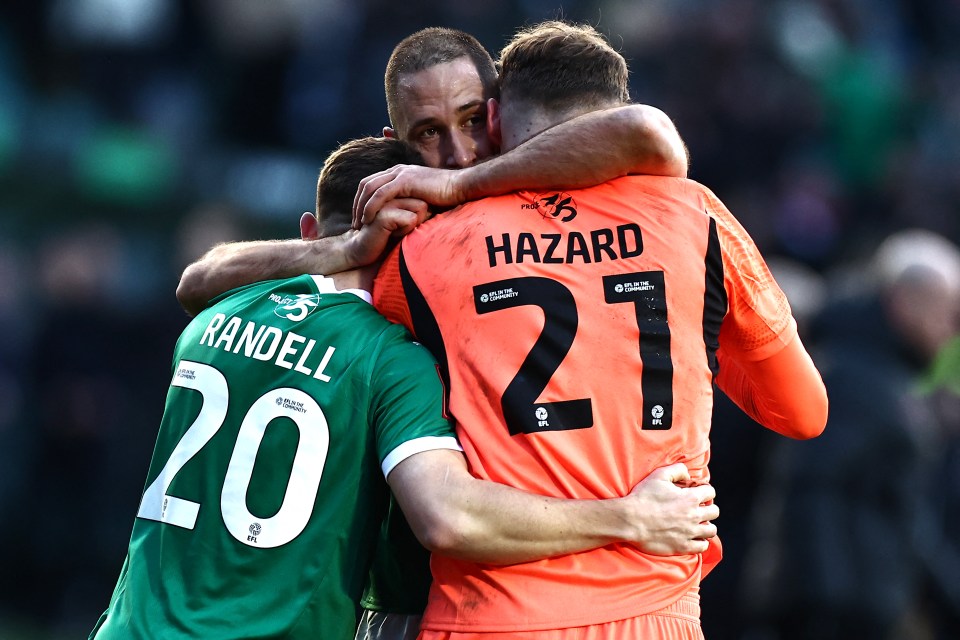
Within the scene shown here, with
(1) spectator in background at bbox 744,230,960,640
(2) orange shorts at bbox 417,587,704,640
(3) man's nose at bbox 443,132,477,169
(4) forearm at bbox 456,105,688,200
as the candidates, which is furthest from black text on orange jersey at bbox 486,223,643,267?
(1) spectator in background at bbox 744,230,960,640

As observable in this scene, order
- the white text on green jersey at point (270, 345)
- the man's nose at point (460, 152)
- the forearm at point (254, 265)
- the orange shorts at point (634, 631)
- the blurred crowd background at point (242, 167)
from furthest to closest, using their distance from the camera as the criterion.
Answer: the blurred crowd background at point (242, 167)
the man's nose at point (460, 152)
the forearm at point (254, 265)
the white text on green jersey at point (270, 345)
the orange shorts at point (634, 631)

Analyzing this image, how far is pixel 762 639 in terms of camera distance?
26.6 ft

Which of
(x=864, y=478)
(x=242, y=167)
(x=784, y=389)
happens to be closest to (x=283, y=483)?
(x=784, y=389)

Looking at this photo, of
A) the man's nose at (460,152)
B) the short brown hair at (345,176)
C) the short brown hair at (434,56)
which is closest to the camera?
the short brown hair at (345,176)

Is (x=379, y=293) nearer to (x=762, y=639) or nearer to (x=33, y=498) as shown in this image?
(x=762, y=639)

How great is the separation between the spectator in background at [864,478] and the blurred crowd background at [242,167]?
20.2 inches

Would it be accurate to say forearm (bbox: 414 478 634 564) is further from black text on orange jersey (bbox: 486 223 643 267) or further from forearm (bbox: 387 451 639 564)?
black text on orange jersey (bbox: 486 223 643 267)

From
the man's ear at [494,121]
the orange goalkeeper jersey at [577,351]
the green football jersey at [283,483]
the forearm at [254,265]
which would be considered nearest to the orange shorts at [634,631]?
the orange goalkeeper jersey at [577,351]

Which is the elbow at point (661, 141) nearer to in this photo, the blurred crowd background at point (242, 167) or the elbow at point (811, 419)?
the elbow at point (811, 419)

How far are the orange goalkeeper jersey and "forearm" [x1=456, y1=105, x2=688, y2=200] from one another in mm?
62

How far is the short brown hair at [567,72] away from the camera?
4.05 metres

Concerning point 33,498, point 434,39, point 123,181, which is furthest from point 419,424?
point 123,181

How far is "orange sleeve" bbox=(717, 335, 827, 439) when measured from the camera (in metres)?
4.12

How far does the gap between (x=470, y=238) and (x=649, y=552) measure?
3.48ft
